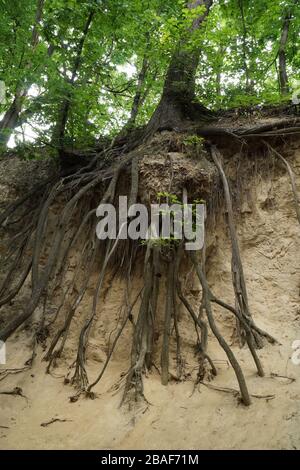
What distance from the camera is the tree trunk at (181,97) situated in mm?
5516

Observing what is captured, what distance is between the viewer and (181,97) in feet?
18.8

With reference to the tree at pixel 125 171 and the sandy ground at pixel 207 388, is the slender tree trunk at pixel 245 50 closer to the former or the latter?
the tree at pixel 125 171

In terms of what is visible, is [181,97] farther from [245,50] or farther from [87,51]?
[245,50]

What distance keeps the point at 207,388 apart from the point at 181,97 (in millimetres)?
4234

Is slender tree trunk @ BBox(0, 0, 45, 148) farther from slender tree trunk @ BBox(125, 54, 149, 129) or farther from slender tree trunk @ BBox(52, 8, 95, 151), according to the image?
slender tree trunk @ BBox(125, 54, 149, 129)

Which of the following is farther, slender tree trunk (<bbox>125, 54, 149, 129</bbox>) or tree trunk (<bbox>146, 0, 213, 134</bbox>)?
slender tree trunk (<bbox>125, 54, 149, 129</bbox>)

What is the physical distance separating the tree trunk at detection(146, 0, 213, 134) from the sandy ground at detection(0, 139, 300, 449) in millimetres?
1694

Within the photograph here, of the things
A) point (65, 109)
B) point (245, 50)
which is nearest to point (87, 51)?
point (65, 109)

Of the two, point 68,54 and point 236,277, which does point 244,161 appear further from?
point 68,54

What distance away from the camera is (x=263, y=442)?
8.88 ft

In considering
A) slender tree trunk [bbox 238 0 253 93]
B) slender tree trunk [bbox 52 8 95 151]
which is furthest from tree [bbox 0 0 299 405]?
slender tree trunk [bbox 238 0 253 93]

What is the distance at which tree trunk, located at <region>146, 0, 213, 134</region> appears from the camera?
5.52 m

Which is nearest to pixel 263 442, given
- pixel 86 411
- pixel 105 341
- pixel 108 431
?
pixel 108 431

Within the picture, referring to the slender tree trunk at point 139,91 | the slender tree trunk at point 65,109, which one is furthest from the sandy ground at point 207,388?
the slender tree trunk at point 139,91
